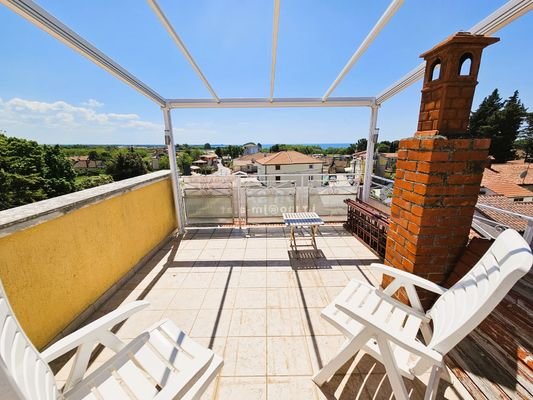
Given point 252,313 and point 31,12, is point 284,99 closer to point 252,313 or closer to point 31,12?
point 31,12

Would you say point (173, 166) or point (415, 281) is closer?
point (415, 281)

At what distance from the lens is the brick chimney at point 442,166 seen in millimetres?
1599

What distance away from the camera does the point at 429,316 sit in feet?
5.03

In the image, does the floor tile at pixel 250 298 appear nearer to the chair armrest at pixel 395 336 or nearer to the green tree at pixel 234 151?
the chair armrest at pixel 395 336

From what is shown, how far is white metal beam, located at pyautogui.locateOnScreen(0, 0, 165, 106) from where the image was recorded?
4.78 ft

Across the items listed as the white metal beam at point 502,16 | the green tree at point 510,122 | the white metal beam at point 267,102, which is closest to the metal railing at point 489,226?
the white metal beam at point 502,16

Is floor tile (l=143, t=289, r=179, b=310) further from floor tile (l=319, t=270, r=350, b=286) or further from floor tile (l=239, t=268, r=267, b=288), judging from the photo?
floor tile (l=319, t=270, r=350, b=286)

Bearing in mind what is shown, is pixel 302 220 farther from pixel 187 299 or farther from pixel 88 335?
pixel 88 335

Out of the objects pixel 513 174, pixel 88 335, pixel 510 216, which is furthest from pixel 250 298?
pixel 513 174

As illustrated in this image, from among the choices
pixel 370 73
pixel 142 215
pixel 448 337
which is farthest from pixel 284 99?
pixel 448 337

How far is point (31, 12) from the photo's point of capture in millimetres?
1499

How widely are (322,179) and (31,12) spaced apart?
460cm

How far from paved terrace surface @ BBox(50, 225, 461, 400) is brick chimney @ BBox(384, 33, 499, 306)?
0.95 meters

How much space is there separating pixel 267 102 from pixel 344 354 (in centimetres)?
353
